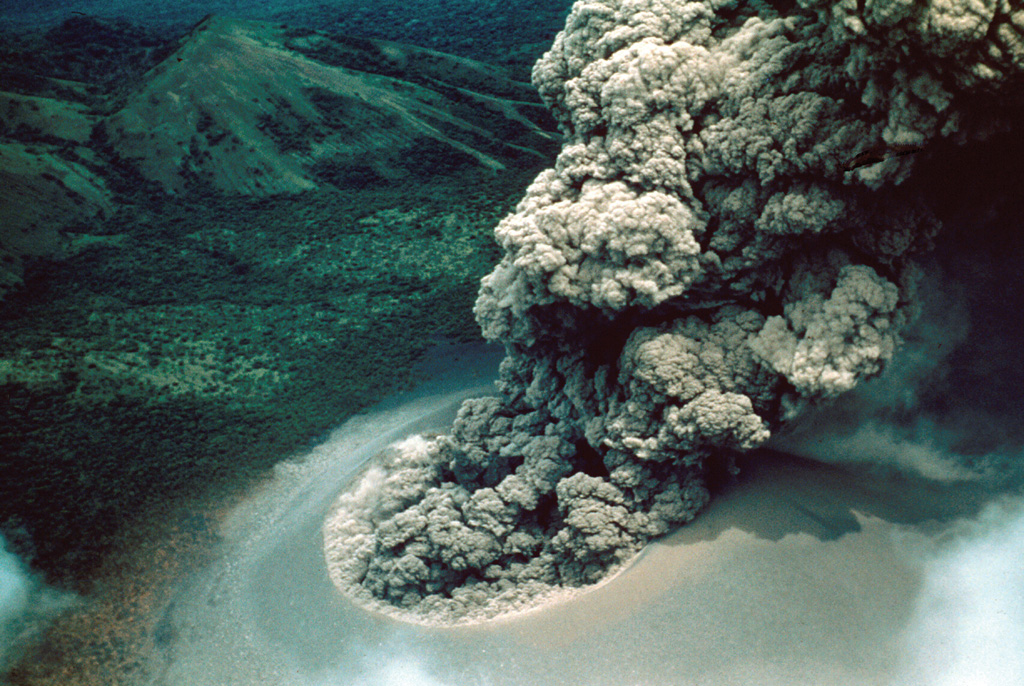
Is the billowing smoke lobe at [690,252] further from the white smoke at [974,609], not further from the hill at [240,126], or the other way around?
the hill at [240,126]

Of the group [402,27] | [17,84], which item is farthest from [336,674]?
[402,27]

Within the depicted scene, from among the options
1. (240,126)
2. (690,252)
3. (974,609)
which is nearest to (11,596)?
(690,252)

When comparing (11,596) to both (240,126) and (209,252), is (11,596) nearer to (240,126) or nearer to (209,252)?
(209,252)

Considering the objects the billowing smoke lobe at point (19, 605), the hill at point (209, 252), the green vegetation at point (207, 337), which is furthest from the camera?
the hill at point (209, 252)

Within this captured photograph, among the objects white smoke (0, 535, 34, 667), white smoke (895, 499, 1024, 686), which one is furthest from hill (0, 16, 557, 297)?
white smoke (895, 499, 1024, 686)

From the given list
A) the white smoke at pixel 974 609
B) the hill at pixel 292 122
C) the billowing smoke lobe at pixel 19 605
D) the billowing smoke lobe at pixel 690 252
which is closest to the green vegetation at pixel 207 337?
the billowing smoke lobe at pixel 19 605

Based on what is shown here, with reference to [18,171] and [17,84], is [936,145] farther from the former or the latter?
[17,84]
